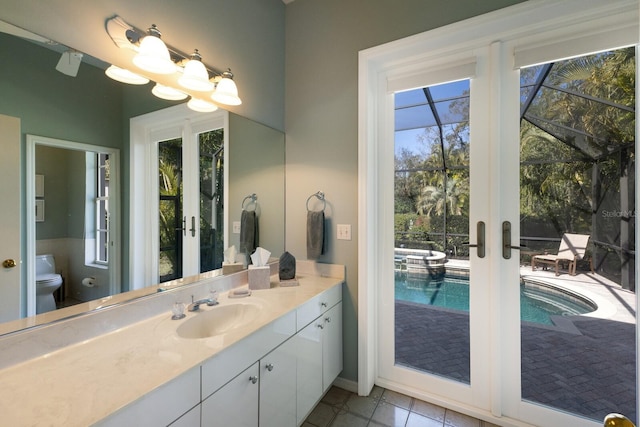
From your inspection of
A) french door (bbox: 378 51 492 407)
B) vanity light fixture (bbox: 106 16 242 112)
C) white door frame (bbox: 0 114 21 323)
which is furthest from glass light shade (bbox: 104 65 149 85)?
french door (bbox: 378 51 492 407)

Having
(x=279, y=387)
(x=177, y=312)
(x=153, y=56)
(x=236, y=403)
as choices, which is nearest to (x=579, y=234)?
(x=279, y=387)

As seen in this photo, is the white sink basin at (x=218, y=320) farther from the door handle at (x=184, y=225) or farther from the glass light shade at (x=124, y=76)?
the glass light shade at (x=124, y=76)

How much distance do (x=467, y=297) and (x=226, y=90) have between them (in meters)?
1.99

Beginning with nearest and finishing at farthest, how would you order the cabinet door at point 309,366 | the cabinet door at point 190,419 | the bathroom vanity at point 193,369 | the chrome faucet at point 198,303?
the bathroom vanity at point 193,369, the cabinet door at point 190,419, the chrome faucet at point 198,303, the cabinet door at point 309,366

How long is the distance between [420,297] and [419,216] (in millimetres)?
579

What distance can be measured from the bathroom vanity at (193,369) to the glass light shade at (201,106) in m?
1.01

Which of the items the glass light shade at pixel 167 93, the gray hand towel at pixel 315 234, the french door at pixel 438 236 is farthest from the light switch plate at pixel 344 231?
the glass light shade at pixel 167 93

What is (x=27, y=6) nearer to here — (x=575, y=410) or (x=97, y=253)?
(x=97, y=253)

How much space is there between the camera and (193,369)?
935 mm

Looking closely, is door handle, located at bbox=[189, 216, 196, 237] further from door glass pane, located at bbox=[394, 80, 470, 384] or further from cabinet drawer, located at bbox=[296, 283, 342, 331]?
door glass pane, located at bbox=[394, 80, 470, 384]

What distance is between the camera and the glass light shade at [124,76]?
4.07 ft

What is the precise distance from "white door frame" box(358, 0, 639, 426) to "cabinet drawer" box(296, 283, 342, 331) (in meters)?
0.17

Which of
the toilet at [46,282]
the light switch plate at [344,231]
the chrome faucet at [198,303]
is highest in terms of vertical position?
the light switch plate at [344,231]

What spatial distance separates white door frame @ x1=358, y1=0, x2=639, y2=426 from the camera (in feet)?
4.94
